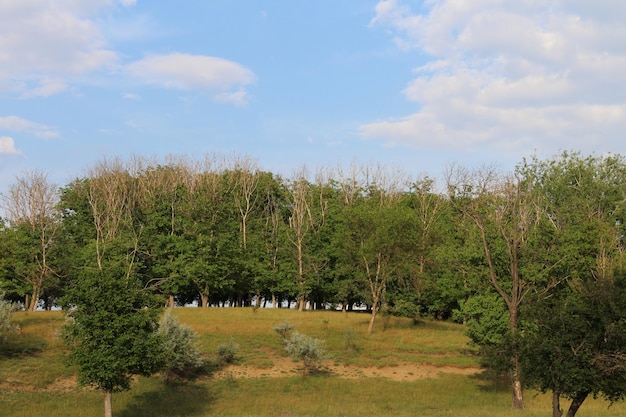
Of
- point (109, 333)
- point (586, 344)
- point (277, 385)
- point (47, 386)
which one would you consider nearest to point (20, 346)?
point (47, 386)

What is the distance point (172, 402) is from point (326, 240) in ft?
146

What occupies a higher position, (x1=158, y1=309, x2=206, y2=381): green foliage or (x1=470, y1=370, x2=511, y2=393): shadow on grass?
(x1=158, y1=309, x2=206, y2=381): green foliage

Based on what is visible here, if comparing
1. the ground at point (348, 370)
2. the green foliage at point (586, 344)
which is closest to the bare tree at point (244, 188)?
the ground at point (348, 370)

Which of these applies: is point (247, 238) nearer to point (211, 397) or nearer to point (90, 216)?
point (90, 216)

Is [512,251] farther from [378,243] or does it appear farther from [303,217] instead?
[303,217]

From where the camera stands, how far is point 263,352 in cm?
5434

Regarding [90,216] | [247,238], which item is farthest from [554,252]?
[90,216]

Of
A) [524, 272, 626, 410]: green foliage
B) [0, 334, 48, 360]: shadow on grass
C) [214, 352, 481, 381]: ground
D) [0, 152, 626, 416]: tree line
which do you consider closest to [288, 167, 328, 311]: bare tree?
[0, 152, 626, 416]: tree line

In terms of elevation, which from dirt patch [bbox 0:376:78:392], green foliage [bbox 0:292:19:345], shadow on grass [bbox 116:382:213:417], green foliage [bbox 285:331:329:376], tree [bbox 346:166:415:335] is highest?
tree [bbox 346:166:415:335]

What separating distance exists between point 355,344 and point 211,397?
1843 centimetres

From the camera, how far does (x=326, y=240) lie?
274ft

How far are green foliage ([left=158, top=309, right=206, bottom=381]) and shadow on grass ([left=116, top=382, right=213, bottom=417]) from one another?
1.61m

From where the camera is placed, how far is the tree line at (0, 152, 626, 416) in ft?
149

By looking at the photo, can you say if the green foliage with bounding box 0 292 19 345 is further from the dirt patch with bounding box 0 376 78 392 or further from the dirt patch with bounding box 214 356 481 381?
the dirt patch with bounding box 214 356 481 381
